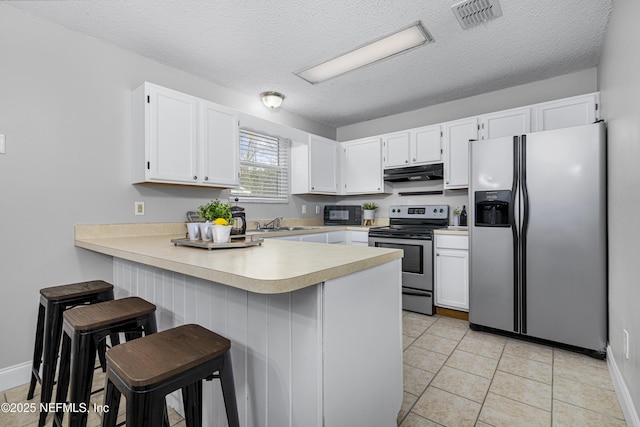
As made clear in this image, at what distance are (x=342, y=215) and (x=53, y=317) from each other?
3.31m

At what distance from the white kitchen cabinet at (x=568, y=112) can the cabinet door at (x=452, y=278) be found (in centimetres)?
145

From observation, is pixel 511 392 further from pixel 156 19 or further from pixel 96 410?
pixel 156 19

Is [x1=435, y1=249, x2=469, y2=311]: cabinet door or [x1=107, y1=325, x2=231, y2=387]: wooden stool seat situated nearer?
[x1=107, y1=325, x2=231, y2=387]: wooden stool seat

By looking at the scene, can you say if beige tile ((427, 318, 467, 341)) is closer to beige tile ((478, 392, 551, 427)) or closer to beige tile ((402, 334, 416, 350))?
beige tile ((402, 334, 416, 350))

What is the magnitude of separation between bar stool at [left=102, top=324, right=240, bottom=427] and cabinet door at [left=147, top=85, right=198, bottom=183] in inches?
68.6

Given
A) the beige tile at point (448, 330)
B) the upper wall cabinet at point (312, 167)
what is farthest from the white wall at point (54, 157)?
the beige tile at point (448, 330)

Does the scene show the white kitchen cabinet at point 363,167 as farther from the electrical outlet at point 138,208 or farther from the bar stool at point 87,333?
the bar stool at point 87,333

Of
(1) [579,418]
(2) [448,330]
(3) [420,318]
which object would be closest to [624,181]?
(1) [579,418]

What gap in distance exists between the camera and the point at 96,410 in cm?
170

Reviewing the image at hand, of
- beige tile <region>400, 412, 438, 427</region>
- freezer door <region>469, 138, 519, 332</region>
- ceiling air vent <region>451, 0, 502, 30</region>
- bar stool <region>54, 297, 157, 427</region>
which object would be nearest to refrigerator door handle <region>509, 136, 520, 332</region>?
freezer door <region>469, 138, 519, 332</region>

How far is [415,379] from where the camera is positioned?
2016 mm

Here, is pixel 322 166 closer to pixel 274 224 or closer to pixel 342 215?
pixel 342 215

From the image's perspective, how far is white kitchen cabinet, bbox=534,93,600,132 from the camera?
273cm

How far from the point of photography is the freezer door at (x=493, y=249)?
262 cm
